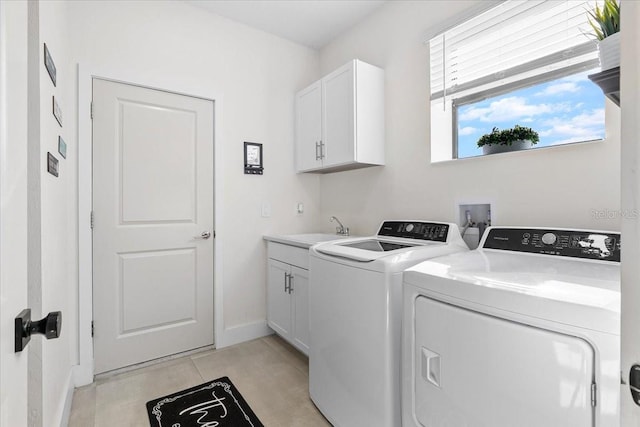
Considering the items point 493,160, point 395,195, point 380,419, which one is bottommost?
point 380,419

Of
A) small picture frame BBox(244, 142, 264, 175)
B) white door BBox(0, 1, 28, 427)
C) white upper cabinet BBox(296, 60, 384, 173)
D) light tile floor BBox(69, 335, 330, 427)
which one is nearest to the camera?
white door BBox(0, 1, 28, 427)

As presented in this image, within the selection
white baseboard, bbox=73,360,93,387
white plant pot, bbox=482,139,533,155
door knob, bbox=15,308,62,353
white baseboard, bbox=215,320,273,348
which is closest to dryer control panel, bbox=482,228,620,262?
white plant pot, bbox=482,139,533,155

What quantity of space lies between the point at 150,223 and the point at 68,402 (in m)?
1.14

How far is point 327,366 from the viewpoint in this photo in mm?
1618

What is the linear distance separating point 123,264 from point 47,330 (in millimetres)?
1806

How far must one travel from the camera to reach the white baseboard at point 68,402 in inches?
63.0

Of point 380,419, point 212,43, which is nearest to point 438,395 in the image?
point 380,419

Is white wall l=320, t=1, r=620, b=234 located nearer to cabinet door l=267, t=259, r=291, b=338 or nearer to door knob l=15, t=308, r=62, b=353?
cabinet door l=267, t=259, r=291, b=338

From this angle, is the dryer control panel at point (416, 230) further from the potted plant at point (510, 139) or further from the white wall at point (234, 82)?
the white wall at point (234, 82)

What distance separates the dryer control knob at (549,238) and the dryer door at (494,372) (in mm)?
695

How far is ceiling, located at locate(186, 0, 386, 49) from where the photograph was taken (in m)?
2.44

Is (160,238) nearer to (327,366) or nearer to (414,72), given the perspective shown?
(327,366)

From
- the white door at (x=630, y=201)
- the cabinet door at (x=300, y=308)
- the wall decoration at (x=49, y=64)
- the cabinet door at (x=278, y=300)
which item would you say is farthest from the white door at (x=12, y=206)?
the cabinet door at (x=278, y=300)

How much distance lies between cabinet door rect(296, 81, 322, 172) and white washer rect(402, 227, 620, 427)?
169 cm
